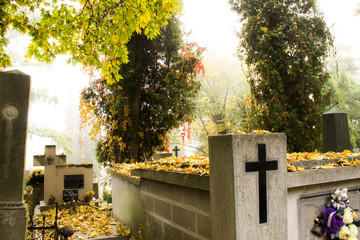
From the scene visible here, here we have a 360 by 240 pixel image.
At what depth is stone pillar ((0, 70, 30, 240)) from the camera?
3.91 meters

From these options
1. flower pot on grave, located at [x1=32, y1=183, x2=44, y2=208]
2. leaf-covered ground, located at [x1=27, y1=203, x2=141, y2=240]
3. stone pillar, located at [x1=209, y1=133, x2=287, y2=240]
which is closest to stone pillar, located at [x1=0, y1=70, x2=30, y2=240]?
leaf-covered ground, located at [x1=27, y1=203, x2=141, y2=240]

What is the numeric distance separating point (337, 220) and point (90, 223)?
571 cm

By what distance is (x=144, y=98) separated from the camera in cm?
1116

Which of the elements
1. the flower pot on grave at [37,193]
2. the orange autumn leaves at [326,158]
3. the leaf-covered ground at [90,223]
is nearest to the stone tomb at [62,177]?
the leaf-covered ground at [90,223]

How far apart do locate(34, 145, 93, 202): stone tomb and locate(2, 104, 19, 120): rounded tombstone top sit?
676cm

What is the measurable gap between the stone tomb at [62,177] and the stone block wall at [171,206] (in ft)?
17.3

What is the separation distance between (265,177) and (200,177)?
0.77m

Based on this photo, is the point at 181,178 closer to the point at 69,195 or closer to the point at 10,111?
the point at 10,111

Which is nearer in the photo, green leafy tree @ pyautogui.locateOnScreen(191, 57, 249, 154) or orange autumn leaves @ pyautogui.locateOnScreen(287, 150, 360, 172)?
orange autumn leaves @ pyautogui.locateOnScreen(287, 150, 360, 172)

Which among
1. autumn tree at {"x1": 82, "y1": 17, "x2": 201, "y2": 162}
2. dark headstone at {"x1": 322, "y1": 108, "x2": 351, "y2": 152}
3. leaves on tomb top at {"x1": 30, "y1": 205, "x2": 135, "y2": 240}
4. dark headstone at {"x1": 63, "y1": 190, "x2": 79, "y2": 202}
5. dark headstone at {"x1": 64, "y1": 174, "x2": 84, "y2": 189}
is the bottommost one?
leaves on tomb top at {"x1": 30, "y1": 205, "x2": 135, "y2": 240}

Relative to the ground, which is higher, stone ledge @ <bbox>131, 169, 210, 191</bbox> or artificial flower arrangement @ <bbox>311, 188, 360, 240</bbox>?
stone ledge @ <bbox>131, 169, 210, 191</bbox>

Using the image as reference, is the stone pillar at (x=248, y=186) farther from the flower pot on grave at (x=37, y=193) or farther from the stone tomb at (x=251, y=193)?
the flower pot on grave at (x=37, y=193)

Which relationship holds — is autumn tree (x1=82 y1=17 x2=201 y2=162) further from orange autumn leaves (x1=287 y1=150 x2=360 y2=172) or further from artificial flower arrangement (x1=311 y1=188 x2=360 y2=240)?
artificial flower arrangement (x1=311 y1=188 x2=360 y2=240)

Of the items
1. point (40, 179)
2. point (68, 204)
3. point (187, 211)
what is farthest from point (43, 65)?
point (187, 211)
